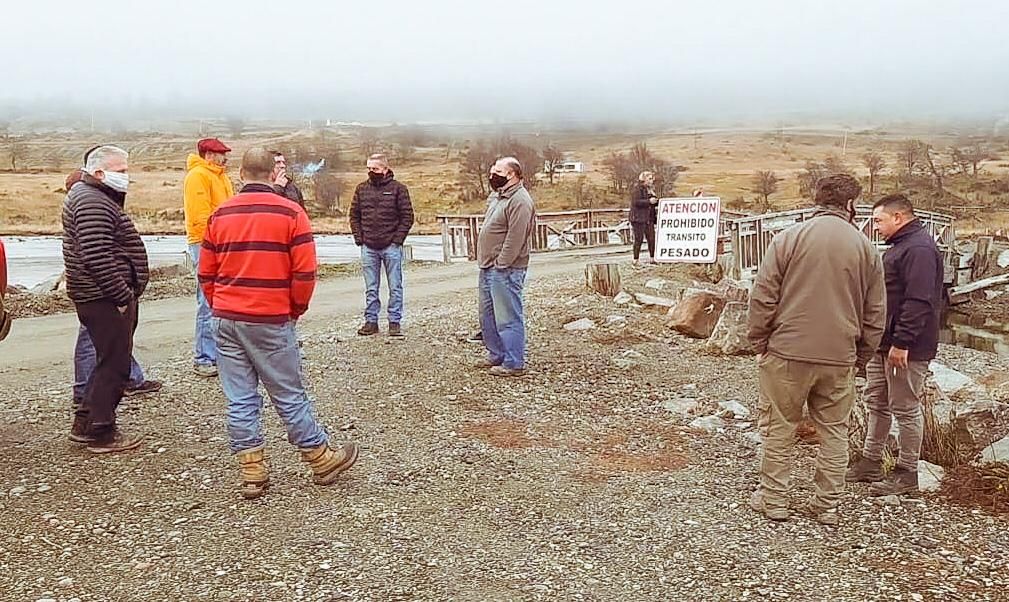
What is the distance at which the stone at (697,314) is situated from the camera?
9.54m

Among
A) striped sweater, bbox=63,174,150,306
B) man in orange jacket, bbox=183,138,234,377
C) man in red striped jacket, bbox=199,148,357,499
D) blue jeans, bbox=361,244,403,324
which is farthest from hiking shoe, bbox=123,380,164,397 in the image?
man in red striped jacket, bbox=199,148,357,499

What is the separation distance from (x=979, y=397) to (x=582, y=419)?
379cm

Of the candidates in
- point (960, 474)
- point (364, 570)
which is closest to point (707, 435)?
point (960, 474)

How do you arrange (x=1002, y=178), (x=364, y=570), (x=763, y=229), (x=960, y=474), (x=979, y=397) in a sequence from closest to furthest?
(x=364, y=570)
(x=960, y=474)
(x=979, y=397)
(x=763, y=229)
(x=1002, y=178)

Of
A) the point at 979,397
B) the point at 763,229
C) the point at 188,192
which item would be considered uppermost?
the point at 188,192

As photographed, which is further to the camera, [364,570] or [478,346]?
[478,346]

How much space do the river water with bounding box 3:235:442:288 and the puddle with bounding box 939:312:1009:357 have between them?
38.1ft

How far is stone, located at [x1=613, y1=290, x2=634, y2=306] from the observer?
11321 millimetres

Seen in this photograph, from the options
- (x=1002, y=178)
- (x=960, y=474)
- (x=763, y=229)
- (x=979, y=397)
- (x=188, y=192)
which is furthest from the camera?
(x=1002, y=178)

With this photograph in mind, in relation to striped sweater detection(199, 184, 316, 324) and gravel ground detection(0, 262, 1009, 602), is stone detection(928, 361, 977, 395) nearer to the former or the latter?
gravel ground detection(0, 262, 1009, 602)

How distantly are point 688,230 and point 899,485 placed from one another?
8.56 m

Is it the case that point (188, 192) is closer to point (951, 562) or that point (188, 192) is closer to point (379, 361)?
point (379, 361)

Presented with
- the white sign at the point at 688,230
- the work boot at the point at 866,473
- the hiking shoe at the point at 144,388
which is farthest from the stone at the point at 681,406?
the white sign at the point at 688,230

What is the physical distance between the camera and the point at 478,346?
8.83 metres
